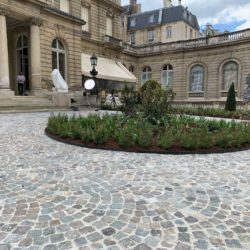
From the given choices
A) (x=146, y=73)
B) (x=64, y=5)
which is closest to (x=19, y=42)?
(x=64, y=5)

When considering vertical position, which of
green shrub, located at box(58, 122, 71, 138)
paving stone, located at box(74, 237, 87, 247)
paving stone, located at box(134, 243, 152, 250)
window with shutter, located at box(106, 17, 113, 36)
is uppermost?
window with shutter, located at box(106, 17, 113, 36)

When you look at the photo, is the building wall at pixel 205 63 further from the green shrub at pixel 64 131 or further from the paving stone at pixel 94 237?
the paving stone at pixel 94 237

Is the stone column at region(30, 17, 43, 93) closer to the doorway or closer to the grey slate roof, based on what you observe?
the doorway

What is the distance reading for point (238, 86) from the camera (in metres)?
23.7

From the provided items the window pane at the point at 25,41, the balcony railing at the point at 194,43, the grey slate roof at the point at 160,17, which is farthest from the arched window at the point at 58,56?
the grey slate roof at the point at 160,17

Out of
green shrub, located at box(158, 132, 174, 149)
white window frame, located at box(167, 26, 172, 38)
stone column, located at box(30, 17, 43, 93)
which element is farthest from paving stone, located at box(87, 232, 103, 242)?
white window frame, located at box(167, 26, 172, 38)

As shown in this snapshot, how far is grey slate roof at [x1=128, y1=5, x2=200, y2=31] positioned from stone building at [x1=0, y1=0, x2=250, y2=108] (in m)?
0.22

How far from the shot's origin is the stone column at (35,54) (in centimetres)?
1554

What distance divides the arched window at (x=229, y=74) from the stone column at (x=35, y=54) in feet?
62.8

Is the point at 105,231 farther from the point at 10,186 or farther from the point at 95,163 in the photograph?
the point at 95,163

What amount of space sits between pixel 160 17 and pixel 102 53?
784 inches

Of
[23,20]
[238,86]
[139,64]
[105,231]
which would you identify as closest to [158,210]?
[105,231]

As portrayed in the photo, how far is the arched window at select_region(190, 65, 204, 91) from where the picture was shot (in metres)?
26.1

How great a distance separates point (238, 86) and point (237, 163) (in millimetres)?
21838
